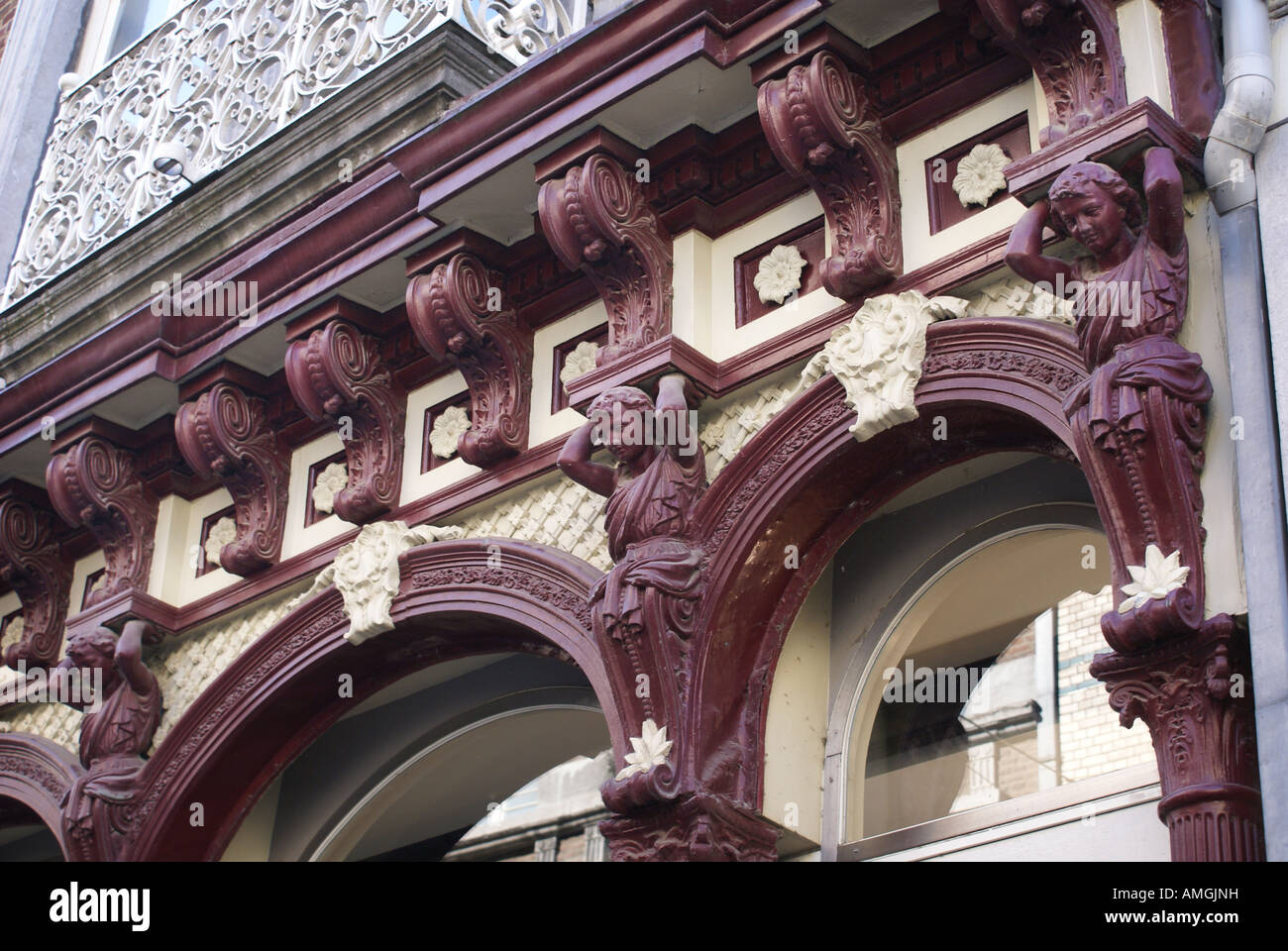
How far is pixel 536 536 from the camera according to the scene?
7.79 metres

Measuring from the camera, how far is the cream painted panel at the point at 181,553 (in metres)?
9.23

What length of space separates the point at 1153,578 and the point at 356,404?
4.10 meters

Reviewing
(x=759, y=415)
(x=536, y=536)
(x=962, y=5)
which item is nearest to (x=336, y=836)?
(x=536, y=536)

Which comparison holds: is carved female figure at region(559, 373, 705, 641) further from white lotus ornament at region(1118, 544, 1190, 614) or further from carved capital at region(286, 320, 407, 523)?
white lotus ornament at region(1118, 544, 1190, 614)

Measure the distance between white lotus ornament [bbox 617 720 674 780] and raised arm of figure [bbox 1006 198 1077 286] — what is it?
1998mm

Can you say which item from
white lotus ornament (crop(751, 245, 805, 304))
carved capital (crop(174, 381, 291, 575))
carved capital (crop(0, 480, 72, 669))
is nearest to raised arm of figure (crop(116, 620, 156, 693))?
carved capital (crop(174, 381, 291, 575))

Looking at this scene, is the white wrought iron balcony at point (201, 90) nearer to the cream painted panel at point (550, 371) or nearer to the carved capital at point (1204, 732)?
the cream painted panel at point (550, 371)

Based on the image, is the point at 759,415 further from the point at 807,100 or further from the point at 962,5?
the point at 962,5

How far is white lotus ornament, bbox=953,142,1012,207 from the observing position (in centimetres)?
684

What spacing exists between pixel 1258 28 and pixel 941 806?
9.13ft

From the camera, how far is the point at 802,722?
7062 mm

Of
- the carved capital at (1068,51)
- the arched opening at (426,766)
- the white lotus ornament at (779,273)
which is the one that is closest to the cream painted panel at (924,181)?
the carved capital at (1068,51)

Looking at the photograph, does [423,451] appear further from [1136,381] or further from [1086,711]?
[1136,381]

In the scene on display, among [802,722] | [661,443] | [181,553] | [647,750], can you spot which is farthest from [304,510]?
[802,722]
